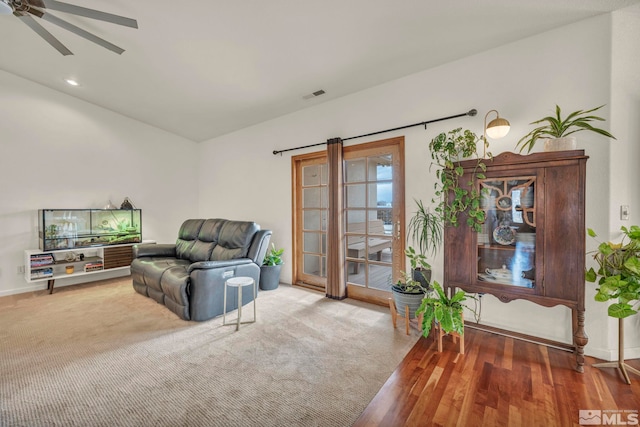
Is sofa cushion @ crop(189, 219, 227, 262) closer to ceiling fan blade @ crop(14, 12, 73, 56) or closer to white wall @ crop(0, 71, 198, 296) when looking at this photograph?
white wall @ crop(0, 71, 198, 296)

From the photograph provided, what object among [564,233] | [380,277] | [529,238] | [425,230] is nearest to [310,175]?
[380,277]

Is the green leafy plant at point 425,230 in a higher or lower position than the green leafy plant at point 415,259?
higher

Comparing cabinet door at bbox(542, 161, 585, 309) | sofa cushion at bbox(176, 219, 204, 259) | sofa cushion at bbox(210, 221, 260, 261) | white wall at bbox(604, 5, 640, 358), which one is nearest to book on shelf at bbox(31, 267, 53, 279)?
sofa cushion at bbox(176, 219, 204, 259)

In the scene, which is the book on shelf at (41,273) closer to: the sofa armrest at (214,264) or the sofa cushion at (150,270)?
the sofa cushion at (150,270)

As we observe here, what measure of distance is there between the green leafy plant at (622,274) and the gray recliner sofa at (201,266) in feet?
10.5

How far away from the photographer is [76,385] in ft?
5.79

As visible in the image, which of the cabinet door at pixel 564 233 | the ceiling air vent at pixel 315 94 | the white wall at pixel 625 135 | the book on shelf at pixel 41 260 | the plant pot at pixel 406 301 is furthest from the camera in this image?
the book on shelf at pixel 41 260

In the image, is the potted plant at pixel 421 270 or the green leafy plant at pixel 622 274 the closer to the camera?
the green leafy plant at pixel 622 274

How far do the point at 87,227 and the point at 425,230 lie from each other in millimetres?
5212

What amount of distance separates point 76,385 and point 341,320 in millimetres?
2183

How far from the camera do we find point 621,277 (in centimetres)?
177

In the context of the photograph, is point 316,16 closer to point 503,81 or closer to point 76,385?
point 503,81

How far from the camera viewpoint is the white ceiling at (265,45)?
81.1 inches

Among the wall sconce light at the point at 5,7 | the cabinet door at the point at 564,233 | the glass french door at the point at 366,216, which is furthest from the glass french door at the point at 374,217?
the wall sconce light at the point at 5,7
